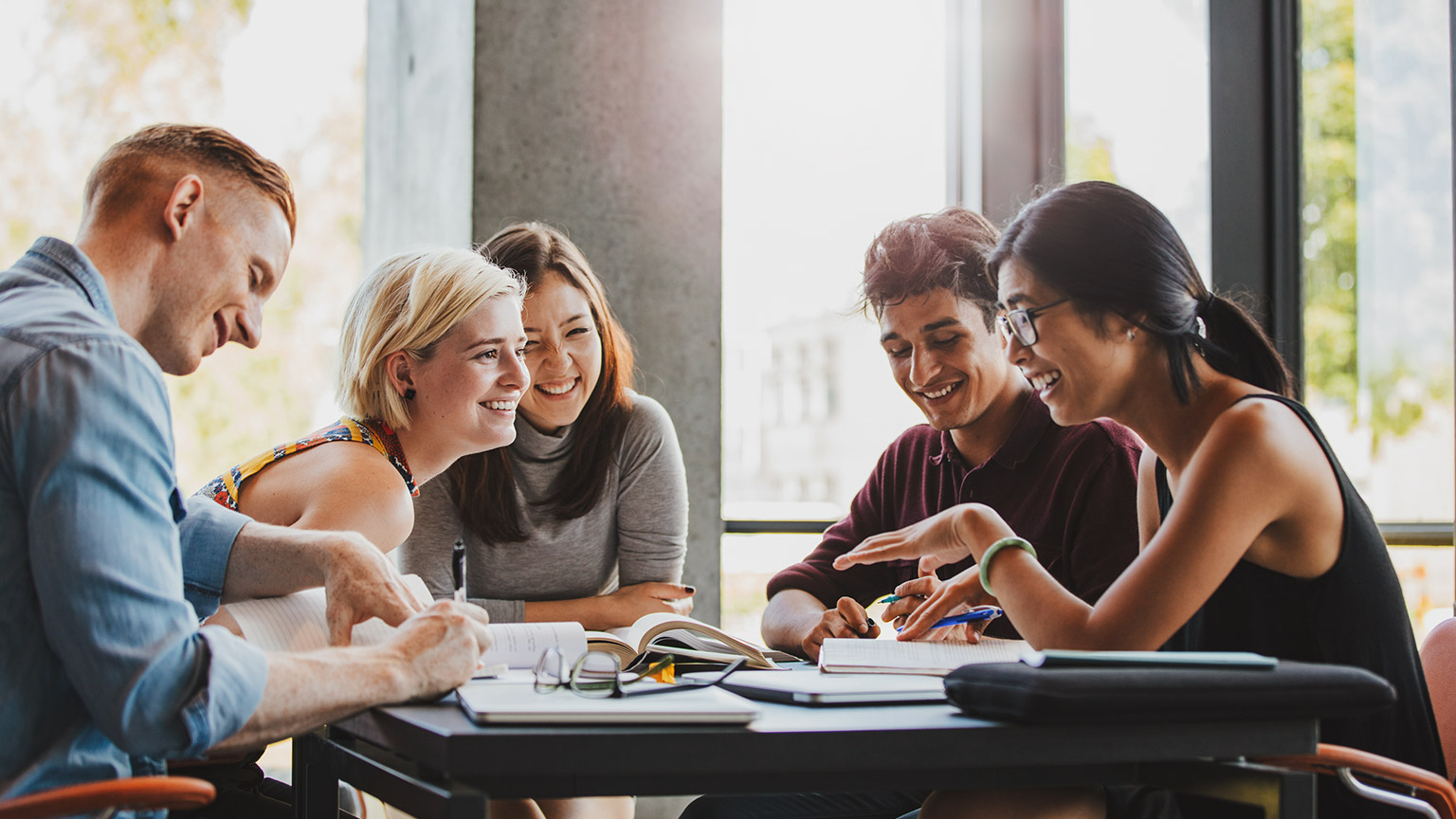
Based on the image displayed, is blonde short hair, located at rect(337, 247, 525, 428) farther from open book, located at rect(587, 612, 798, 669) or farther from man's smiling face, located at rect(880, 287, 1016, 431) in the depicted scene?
man's smiling face, located at rect(880, 287, 1016, 431)

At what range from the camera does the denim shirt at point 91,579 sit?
3.44 ft

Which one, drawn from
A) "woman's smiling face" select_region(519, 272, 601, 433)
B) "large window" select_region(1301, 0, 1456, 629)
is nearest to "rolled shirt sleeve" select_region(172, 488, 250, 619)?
"woman's smiling face" select_region(519, 272, 601, 433)

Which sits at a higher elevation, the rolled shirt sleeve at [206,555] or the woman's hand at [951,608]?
the rolled shirt sleeve at [206,555]

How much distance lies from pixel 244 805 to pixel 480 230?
1.97 metres

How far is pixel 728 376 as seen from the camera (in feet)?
13.0

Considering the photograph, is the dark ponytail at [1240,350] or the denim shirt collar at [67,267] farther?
the dark ponytail at [1240,350]

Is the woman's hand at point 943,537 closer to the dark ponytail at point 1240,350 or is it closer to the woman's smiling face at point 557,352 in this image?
the dark ponytail at point 1240,350

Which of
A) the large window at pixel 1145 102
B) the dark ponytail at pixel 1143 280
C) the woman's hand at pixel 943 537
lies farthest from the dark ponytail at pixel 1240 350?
the large window at pixel 1145 102

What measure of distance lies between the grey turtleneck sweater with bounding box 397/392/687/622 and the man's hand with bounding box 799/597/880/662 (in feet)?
2.50

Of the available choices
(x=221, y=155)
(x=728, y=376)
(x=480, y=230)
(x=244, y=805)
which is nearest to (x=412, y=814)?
(x=244, y=805)

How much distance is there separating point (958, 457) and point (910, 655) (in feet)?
2.79

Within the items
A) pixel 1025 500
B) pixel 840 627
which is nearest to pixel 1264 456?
pixel 1025 500

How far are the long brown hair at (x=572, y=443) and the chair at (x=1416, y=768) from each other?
67.8 inches

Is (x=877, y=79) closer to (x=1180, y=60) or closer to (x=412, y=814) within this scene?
(x=1180, y=60)
